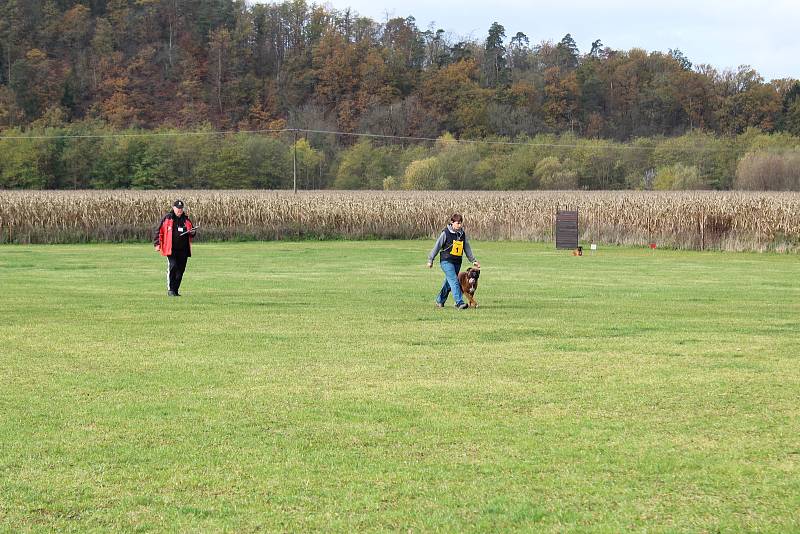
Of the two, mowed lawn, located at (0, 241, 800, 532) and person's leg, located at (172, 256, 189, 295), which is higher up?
person's leg, located at (172, 256, 189, 295)

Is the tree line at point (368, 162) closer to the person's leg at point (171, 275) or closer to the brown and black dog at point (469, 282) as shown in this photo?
the person's leg at point (171, 275)

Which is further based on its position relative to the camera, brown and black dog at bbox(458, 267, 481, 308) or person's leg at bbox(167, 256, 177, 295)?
person's leg at bbox(167, 256, 177, 295)

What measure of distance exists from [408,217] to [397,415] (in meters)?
44.8

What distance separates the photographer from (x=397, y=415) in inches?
391

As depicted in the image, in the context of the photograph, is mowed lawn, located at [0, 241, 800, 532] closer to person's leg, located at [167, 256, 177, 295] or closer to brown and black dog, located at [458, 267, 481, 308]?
brown and black dog, located at [458, 267, 481, 308]

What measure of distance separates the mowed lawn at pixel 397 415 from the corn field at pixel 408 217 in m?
23.7

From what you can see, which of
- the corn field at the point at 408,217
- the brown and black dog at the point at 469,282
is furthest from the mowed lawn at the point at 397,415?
the corn field at the point at 408,217

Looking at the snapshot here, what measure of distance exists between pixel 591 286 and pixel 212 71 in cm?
12906

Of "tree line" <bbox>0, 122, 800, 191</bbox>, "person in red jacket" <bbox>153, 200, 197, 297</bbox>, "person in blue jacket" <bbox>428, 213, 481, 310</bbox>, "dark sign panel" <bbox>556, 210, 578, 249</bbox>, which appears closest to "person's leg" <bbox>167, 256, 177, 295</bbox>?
"person in red jacket" <bbox>153, 200, 197, 297</bbox>

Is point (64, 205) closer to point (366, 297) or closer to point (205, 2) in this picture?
point (366, 297)

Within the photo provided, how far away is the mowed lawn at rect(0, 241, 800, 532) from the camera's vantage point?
711cm

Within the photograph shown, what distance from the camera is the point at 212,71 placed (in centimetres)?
14775

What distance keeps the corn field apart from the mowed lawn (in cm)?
2371

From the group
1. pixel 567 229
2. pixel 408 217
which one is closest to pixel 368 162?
pixel 408 217
